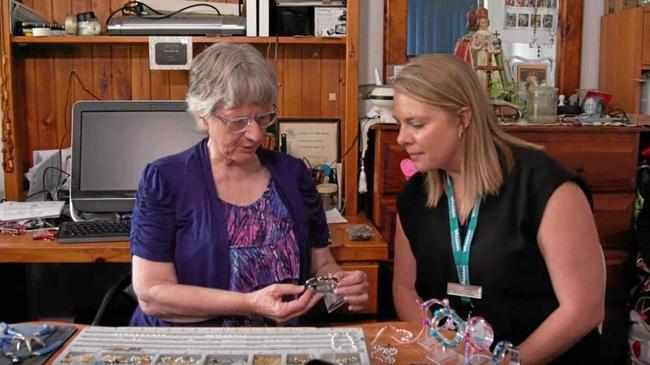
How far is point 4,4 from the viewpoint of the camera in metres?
2.51

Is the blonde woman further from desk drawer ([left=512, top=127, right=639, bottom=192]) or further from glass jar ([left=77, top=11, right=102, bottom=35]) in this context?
glass jar ([left=77, top=11, right=102, bottom=35])

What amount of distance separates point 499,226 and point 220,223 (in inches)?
25.7

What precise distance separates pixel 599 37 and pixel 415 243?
1.66 meters

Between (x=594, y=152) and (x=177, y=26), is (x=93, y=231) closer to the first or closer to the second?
(x=177, y=26)

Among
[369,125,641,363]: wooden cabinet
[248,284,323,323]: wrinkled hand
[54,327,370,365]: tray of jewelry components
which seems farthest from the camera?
[369,125,641,363]: wooden cabinet

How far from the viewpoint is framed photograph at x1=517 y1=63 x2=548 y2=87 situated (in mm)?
2867

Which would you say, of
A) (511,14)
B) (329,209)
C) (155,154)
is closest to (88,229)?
(155,154)

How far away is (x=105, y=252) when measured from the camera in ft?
6.98

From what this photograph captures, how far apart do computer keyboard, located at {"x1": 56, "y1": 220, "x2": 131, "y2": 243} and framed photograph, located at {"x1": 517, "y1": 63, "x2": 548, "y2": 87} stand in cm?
170

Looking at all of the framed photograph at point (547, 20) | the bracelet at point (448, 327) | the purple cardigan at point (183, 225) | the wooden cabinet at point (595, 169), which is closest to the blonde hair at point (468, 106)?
the bracelet at point (448, 327)

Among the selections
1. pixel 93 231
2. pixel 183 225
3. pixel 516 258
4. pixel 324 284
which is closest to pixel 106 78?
pixel 93 231

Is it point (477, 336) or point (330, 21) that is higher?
point (330, 21)

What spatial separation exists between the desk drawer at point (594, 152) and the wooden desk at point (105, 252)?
2.34ft

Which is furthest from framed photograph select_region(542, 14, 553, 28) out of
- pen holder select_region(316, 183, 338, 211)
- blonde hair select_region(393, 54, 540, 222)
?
blonde hair select_region(393, 54, 540, 222)
